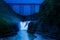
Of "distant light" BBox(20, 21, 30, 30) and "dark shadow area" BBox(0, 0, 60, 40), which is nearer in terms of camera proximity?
"dark shadow area" BBox(0, 0, 60, 40)

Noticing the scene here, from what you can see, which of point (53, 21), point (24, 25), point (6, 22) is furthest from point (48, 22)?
point (24, 25)

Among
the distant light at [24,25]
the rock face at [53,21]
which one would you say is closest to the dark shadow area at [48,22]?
the rock face at [53,21]

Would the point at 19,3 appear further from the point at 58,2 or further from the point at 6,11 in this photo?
the point at 58,2

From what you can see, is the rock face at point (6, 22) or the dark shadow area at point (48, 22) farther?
the rock face at point (6, 22)

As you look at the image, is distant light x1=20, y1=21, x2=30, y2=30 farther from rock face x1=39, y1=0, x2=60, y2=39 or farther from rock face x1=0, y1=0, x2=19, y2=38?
rock face x1=39, y1=0, x2=60, y2=39

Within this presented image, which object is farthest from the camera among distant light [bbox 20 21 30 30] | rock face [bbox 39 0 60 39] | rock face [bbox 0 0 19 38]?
distant light [bbox 20 21 30 30]

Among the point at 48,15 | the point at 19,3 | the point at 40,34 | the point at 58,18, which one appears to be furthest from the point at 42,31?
the point at 19,3

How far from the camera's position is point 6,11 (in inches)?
493

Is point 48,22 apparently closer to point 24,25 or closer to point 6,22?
point 6,22

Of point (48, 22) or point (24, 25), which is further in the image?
point (24, 25)

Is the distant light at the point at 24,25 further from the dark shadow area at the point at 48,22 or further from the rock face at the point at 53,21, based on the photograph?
the rock face at the point at 53,21

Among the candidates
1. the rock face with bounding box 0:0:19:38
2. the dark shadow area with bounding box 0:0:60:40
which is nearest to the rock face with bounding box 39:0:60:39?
the dark shadow area with bounding box 0:0:60:40

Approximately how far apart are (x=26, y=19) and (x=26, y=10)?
0.85 metres

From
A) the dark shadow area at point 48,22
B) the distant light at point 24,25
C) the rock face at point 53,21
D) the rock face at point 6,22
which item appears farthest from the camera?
the distant light at point 24,25
